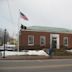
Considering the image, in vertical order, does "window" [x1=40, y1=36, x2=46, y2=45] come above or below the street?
above

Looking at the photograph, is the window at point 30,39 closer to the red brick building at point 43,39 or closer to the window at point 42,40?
the red brick building at point 43,39

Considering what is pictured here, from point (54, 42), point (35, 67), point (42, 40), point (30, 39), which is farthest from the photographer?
point (54, 42)

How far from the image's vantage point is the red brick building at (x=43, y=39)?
2121 inches

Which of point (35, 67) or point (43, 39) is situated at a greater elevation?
point (43, 39)

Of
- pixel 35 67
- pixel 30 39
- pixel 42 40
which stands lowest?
pixel 35 67

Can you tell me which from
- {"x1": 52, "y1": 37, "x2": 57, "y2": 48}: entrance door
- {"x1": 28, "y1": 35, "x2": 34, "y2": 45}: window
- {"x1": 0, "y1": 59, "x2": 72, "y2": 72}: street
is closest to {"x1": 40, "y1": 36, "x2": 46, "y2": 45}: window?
{"x1": 28, "y1": 35, "x2": 34, "y2": 45}: window

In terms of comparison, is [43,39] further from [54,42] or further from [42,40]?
[54,42]

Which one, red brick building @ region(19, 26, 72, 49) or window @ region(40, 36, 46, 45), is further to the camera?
window @ region(40, 36, 46, 45)

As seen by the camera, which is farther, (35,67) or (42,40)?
(42,40)

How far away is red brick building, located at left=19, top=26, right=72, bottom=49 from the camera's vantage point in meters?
53.9

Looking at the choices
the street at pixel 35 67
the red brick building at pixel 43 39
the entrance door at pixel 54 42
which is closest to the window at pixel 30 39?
the red brick building at pixel 43 39

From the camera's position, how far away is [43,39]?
55.4 metres

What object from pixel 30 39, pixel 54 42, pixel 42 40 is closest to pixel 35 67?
pixel 30 39

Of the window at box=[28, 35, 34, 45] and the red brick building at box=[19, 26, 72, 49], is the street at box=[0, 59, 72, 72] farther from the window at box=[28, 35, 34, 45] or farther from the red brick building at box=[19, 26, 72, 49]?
the window at box=[28, 35, 34, 45]
